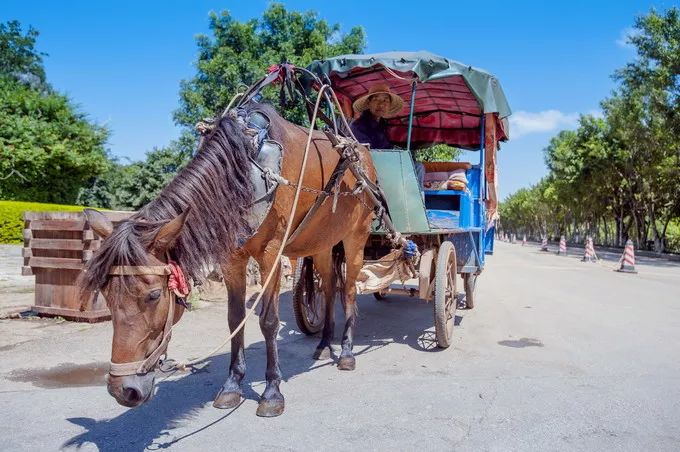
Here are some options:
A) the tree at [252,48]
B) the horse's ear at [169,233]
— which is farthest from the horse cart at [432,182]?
the tree at [252,48]

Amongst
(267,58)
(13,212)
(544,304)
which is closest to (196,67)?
(267,58)

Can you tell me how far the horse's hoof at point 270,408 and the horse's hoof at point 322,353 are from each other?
5.09ft

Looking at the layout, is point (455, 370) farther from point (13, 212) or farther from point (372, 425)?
point (13, 212)

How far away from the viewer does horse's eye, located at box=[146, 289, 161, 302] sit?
8.34 ft

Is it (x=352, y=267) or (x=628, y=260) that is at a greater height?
(x=352, y=267)

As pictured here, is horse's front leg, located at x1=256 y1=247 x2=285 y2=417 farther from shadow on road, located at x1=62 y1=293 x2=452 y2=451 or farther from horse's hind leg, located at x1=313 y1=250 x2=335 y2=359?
horse's hind leg, located at x1=313 y1=250 x2=335 y2=359

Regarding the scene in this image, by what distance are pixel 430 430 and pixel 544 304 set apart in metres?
6.23

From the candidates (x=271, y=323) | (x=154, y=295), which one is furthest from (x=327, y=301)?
(x=154, y=295)

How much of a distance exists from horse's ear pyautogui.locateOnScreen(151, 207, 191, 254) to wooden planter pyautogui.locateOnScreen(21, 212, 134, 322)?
3.93 metres

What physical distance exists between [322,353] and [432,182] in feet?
9.92

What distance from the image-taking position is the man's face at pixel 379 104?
A: 601cm

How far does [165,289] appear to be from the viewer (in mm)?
2633

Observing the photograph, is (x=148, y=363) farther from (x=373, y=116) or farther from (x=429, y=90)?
(x=429, y=90)

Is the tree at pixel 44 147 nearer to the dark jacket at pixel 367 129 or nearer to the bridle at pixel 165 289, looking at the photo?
the dark jacket at pixel 367 129
